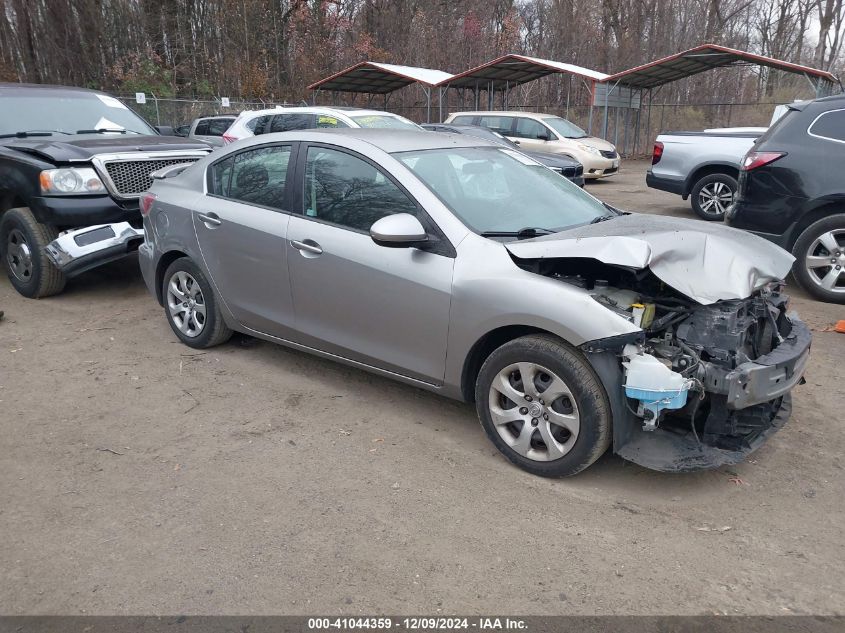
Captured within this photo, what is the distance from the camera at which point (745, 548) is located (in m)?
3.05

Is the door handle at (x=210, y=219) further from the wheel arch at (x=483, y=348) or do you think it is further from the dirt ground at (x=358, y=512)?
the wheel arch at (x=483, y=348)

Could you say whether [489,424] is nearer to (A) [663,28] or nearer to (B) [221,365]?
(B) [221,365]

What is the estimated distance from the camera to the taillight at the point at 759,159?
6.78 meters

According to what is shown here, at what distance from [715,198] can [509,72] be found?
14294mm

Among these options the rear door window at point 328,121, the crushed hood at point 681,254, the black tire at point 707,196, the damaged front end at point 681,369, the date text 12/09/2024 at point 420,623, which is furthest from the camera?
the black tire at point 707,196

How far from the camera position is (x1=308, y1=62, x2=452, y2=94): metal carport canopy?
874 inches

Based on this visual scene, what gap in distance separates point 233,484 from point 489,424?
1373 mm

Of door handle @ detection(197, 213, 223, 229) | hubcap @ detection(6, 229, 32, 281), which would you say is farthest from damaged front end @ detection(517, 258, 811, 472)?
hubcap @ detection(6, 229, 32, 281)

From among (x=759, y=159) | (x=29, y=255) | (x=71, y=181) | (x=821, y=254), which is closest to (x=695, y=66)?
(x=759, y=159)

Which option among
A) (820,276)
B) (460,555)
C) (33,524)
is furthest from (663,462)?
(820,276)

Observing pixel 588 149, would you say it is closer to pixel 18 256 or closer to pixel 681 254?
pixel 18 256

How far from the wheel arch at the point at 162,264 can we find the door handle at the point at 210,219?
16.1 inches

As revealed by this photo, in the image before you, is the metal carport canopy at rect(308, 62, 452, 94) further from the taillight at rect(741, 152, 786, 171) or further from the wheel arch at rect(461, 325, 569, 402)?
the wheel arch at rect(461, 325, 569, 402)

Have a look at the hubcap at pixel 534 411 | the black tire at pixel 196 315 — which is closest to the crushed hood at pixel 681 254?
the hubcap at pixel 534 411
